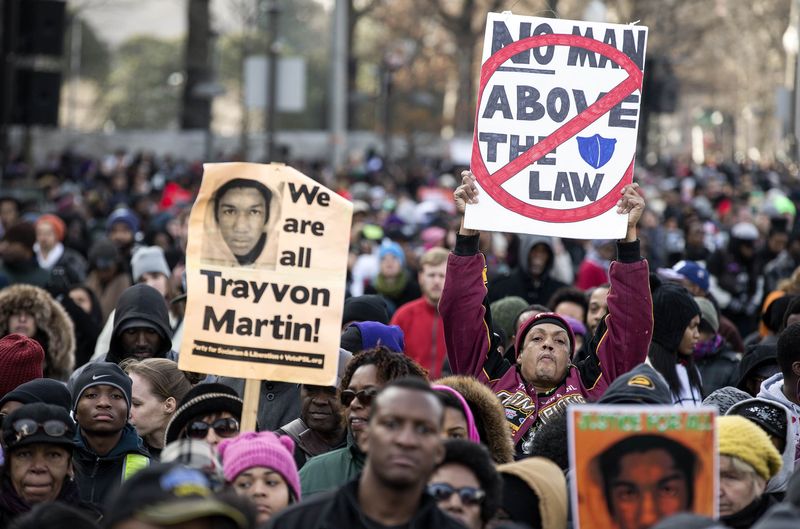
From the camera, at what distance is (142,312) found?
29.1ft

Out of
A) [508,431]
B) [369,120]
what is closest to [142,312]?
[508,431]

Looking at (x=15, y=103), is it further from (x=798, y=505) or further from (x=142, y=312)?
(x=798, y=505)

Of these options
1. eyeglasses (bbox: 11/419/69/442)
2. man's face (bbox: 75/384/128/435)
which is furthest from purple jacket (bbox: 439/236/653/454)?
eyeglasses (bbox: 11/419/69/442)

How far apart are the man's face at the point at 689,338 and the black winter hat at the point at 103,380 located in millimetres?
2710

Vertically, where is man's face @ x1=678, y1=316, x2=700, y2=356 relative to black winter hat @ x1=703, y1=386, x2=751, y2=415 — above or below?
above

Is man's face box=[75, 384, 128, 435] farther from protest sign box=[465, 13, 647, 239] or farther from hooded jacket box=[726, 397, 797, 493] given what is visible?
hooded jacket box=[726, 397, 797, 493]

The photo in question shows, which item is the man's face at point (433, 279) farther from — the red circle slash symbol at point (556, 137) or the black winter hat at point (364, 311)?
the red circle slash symbol at point (556, 137)

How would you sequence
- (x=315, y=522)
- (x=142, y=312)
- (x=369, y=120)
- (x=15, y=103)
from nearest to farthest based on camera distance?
(x=315, y=522), (x=142, y=312), (x=15, y=103), (x=369, y=120)

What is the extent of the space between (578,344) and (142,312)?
94.1 inches

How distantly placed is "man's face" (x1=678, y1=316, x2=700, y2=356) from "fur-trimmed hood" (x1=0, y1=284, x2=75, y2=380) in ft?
10.7

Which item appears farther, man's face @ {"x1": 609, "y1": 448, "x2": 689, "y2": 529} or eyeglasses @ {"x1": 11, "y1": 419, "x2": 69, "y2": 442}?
eyeglasses @ {"x1": 11, "y1": 419, "x2": 69, "y2": 442}

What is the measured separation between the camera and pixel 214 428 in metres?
6.39

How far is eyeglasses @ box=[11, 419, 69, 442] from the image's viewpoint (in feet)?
20.1

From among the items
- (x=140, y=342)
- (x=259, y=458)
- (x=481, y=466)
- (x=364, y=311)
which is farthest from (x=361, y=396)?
(x=140, y=342)
